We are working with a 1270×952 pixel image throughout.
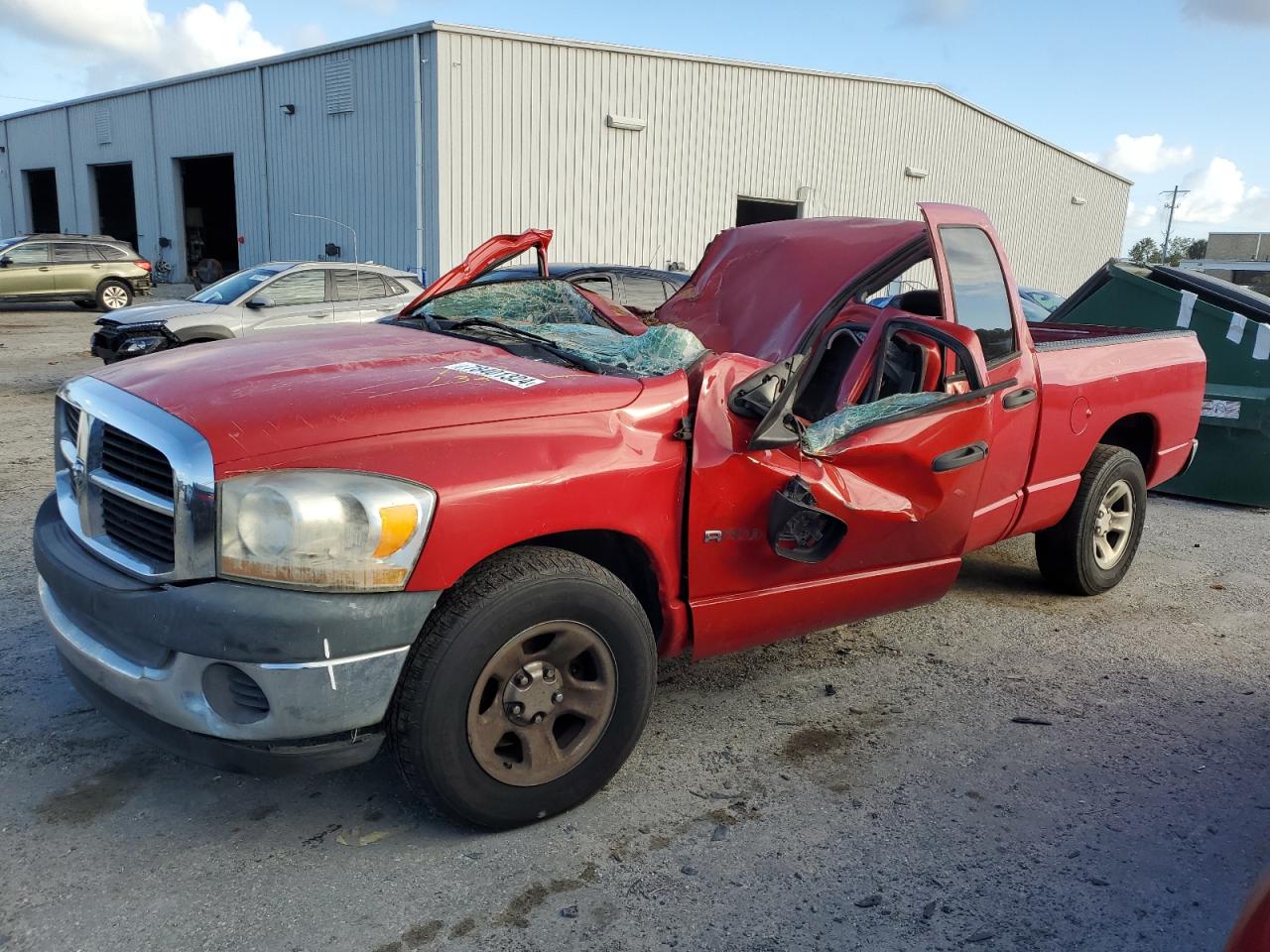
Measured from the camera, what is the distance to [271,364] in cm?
302

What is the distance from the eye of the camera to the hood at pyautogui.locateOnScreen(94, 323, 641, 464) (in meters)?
2.56

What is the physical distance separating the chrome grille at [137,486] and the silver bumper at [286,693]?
0.26 m

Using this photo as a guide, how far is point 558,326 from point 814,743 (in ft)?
6.01

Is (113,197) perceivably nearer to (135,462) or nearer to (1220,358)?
(1220,358)

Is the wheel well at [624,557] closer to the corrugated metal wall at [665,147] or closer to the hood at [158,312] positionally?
the hood at [158,312]

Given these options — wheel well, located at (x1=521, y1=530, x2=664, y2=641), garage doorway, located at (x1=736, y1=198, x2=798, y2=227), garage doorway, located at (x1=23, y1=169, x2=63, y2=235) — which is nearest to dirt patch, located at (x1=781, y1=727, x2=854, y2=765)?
wheel well, located at (x1=521, y1=530, x2=664, y2=641)

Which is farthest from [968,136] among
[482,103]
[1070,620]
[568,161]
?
[1070,620]

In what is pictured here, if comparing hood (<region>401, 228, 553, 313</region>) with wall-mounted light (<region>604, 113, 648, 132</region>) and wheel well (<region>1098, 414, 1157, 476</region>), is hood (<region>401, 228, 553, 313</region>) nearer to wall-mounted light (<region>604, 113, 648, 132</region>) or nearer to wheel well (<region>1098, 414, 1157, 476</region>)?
wheel well (<region>1098, 414, 1157, 476</region>)

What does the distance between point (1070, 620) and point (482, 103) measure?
1589 centimetres

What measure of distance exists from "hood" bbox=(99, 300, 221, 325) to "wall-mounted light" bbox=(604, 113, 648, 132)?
1102 centimetres

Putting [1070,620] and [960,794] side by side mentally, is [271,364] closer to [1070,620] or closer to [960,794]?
[960,794]

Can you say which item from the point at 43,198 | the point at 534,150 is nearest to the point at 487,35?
the point at 534,150

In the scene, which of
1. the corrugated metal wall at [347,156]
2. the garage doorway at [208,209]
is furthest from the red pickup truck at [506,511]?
the garage doorway at [208,209]

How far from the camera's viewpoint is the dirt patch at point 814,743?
340cm
